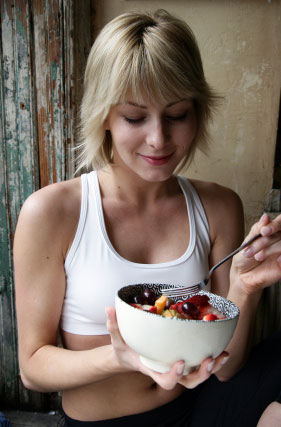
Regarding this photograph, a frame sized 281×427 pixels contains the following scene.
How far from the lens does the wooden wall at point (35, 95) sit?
1.49 m

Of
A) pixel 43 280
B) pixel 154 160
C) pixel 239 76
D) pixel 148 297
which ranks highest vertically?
pixel 239 76

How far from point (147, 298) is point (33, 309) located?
43 centimetres

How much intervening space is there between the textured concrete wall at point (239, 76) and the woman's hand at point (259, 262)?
67 centimetres

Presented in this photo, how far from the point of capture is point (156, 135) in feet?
3.41

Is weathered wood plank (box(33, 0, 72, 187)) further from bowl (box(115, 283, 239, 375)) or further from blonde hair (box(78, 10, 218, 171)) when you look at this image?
bowl (box(115, 283, 239, 375))

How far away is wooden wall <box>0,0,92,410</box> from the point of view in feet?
4.89

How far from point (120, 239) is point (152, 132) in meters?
0.35

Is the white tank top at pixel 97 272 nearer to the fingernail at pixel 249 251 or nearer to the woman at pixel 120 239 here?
the woman at pixel 120 239

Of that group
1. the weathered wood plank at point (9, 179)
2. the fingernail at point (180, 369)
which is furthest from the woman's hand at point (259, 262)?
the weathered wood plank at point (9, 179)

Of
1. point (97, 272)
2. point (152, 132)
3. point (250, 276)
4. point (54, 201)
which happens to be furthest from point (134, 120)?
point (250, 276)

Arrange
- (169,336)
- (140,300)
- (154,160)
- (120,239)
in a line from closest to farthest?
1. (169,336)
2. (140,300)
3. (154,160)
4. (120,239)

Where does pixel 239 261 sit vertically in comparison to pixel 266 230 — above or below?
below

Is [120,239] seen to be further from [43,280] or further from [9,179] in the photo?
[9,179]

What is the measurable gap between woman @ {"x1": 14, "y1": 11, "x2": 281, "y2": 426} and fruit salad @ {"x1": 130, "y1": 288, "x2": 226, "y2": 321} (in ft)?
Result: 0.71
